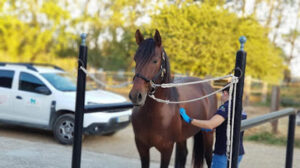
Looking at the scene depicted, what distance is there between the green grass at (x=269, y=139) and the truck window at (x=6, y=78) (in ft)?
20.3

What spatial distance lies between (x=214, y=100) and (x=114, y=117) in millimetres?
3046

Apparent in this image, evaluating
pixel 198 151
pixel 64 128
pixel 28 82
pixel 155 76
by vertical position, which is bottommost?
pixel 64 128

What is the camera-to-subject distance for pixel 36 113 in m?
6.61

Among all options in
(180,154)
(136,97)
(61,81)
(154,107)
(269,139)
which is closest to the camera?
(136,97)

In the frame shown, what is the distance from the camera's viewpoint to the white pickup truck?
628 cm

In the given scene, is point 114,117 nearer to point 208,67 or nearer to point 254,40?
point 208,67

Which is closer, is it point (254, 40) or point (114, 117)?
point (114, 117)

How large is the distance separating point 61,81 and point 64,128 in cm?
131

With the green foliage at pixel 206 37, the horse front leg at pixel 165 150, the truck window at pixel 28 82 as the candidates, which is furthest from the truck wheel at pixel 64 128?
the green foliage at pixel 206 37

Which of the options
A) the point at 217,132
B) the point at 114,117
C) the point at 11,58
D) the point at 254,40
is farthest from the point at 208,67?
the point at 11,58

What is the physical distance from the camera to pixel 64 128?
6324mm

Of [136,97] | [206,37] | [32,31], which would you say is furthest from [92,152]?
[32,31]

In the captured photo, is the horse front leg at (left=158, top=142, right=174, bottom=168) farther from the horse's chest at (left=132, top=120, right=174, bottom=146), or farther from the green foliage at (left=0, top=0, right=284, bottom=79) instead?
the green foliage at (left=0, top=0, right=284, bottom=79)

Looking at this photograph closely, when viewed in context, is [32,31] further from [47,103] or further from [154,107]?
[154,107]
